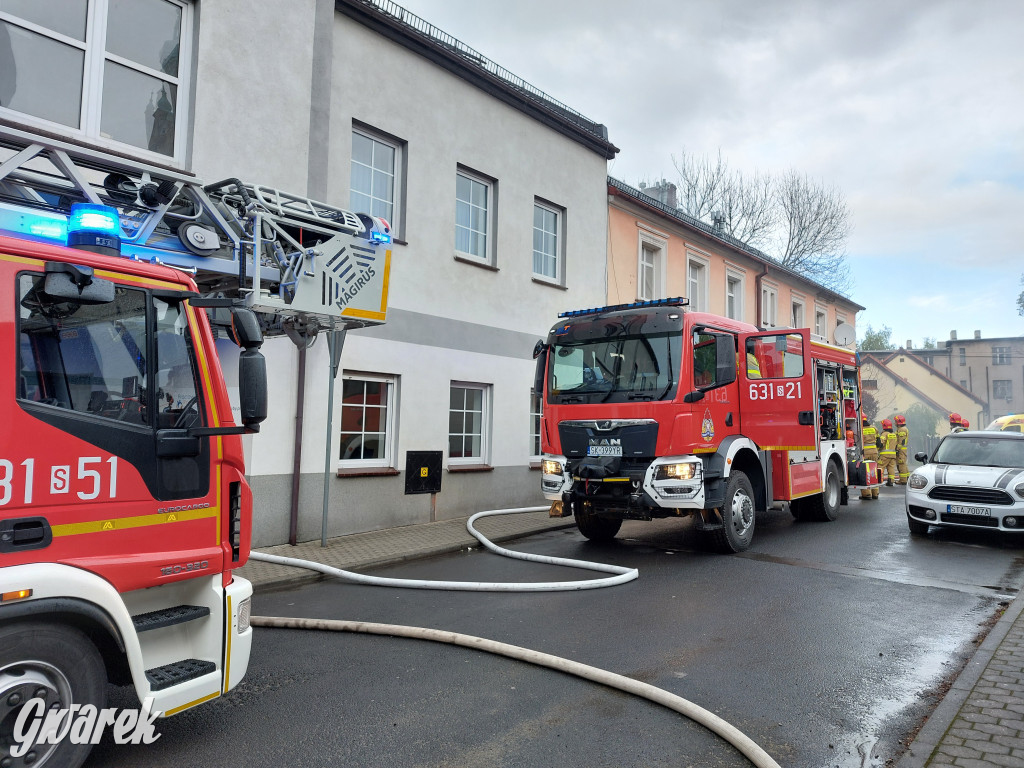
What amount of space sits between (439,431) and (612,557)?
3636 millimetres

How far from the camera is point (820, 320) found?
27312mm

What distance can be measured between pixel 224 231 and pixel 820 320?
Result: 2624 cm

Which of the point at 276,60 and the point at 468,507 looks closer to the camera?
the point at 276,60

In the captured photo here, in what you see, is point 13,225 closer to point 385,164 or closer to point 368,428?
point 368,428

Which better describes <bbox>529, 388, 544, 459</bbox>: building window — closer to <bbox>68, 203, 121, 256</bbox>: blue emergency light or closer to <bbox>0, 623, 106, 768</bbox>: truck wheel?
<bbox>68, 203, 121, 256</bbox>: blue emergency light

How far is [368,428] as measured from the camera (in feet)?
33.3

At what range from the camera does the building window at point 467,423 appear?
37.8 ft

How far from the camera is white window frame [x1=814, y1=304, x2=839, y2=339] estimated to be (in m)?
26.6

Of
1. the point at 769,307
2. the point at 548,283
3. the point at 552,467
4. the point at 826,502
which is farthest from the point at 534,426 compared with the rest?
the point at 769,307

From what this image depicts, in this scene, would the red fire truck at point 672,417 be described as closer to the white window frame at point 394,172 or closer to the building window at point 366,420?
the building window at point 366,420

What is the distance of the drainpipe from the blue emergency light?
5381 millimetres

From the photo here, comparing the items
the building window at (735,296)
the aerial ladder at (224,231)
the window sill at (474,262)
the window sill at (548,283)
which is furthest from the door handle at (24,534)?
the building window at (735,296)

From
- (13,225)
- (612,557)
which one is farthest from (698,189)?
(13,225)

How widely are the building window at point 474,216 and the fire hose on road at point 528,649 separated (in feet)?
16.5
